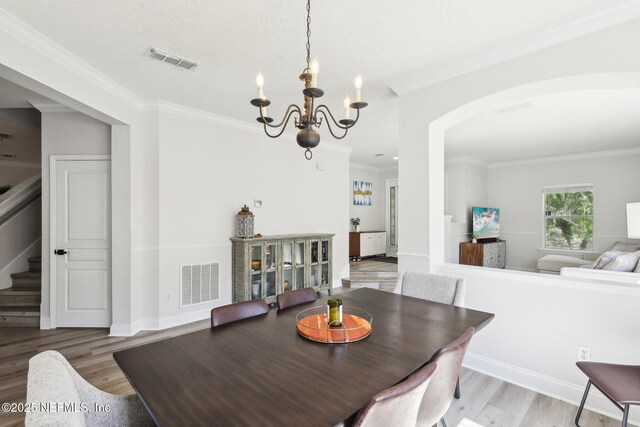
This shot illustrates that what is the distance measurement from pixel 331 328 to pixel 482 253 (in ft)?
19.9

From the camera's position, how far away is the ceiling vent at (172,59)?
8.29 feet

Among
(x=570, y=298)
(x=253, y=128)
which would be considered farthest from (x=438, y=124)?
(x=253, y=128)

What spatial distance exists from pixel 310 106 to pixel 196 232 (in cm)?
280

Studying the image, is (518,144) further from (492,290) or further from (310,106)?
(310,106)

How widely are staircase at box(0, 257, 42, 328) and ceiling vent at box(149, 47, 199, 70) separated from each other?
3.37 meters

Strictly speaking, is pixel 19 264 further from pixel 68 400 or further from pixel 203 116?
pixel 68 400

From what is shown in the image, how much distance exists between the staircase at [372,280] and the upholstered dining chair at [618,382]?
367 cm

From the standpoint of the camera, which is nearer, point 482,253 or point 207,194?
point 207,194

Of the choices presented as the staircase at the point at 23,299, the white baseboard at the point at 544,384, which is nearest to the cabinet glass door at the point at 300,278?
the white baseboard at the point at 544,384

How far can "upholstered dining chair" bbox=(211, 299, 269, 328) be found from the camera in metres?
1.79

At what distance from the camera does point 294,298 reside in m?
2.22

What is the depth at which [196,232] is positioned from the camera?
3.98 m

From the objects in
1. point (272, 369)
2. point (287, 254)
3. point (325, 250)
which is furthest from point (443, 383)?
point (325, 250)

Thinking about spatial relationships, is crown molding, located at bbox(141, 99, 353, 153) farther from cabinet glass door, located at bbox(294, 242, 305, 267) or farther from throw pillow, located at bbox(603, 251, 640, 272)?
throw pillow, located at bbox(603, 251, 640, 272)
